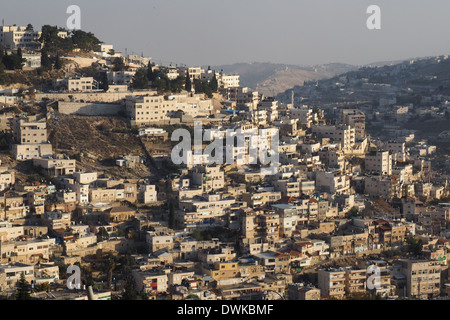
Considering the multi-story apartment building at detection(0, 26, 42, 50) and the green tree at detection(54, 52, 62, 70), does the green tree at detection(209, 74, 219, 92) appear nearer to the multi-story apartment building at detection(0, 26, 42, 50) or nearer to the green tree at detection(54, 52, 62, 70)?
the green tree at detection(54, 52, 62, 70)

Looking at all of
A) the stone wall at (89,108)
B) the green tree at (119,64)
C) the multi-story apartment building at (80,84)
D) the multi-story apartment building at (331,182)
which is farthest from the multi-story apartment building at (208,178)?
the green tree at (119,64)

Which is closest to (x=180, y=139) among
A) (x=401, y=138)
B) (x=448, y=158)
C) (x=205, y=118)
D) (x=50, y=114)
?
(x=205, y=118)

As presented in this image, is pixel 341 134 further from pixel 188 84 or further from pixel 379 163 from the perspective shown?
pixel 188 84

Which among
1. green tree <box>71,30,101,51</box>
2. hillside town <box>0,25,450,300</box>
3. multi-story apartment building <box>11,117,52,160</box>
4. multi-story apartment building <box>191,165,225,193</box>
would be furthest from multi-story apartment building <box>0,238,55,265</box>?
green tree <box>71,30,101,51</box>

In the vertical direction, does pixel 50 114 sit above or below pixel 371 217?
above

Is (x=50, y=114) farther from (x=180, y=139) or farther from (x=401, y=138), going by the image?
(x=401, y=138)
